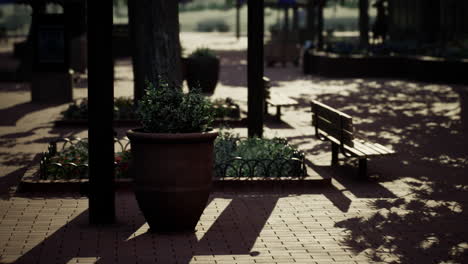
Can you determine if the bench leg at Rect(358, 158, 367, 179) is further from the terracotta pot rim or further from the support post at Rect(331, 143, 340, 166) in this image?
the terracotta pot rim

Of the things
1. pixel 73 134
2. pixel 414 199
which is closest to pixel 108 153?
pixel 414 199

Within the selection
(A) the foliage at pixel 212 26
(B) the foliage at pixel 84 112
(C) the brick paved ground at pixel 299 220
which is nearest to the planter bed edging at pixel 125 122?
(B) the foliage at pixel 84 112

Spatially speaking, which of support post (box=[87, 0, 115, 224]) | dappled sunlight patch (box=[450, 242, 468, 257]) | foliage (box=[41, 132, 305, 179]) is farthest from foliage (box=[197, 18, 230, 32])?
dappled sunlight patch (box=[450, 242, 468, 257])

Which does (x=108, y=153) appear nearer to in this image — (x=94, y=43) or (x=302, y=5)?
(x=94, y=43)

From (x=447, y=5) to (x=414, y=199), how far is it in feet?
102

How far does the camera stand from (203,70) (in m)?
23.4

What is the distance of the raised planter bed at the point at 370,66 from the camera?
28.1m

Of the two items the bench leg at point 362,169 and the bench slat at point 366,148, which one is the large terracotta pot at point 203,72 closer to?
the bench slat at point 366,148

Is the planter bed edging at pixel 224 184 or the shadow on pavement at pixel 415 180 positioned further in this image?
the planter bed edging at pixel 224 184

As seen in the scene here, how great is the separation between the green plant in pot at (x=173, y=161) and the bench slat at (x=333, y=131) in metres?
3.56

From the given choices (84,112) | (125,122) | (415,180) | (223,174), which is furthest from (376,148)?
(84,112)

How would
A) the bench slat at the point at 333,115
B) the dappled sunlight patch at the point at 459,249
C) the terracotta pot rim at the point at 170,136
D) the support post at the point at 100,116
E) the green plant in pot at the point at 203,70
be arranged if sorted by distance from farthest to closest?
the green plant in pot at the point at 203,70
the bench slat at the point at 333,115
the support post at the point at 100,116
the terracotta pot rim at the point at 170,136
the dappled sunlight patch at the point at 459,249

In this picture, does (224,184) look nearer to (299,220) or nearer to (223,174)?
(223,174)

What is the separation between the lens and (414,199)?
10484 millimetres
